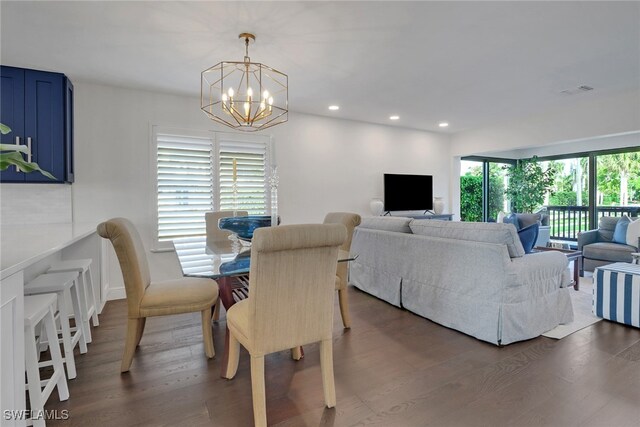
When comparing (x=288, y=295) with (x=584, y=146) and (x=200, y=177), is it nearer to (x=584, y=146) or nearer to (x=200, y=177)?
(x=200, y=177)

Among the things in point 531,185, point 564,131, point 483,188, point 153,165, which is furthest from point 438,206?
point 153,165

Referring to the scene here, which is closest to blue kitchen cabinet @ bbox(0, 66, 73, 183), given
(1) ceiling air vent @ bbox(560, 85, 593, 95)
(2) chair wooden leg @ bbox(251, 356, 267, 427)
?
(2) chair wooden leg @ bbox(251, 356, 267, 427)

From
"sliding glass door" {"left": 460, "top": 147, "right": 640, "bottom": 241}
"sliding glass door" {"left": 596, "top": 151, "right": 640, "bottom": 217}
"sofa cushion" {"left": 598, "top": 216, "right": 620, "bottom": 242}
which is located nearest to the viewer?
"sofa cushion" {"left": 598, "top": 216, "right": 620, "bottom": 242}

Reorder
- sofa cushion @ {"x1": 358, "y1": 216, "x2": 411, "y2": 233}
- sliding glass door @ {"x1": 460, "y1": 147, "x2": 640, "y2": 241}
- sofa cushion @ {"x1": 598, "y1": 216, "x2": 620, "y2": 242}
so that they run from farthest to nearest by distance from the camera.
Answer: sliding glass door @ {"x1": 460, "y1": 147, "x2": 640, "y2": 241}
sofa cushion @ {"x1": 598, "y1": 216, "x2": 620, "y2": 242}
sofa cushion @ {"x1": 358, "y1": 216, "x2": 411, "y2": 233}

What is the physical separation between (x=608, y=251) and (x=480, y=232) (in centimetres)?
321

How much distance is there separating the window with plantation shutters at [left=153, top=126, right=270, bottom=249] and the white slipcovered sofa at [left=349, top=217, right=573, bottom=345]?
2170mm

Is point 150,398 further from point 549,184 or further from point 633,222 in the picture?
point 549,184

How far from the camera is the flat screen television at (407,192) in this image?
5.86 metres

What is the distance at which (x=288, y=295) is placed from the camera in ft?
5.23

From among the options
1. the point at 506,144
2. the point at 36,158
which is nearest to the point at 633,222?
the point at 506,144

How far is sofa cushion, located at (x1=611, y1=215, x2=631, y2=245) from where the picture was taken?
4.53m

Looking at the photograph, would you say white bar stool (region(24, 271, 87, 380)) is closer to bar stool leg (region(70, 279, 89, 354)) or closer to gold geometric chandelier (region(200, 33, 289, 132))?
bar stool leg (region(70, 279, 89, 354))

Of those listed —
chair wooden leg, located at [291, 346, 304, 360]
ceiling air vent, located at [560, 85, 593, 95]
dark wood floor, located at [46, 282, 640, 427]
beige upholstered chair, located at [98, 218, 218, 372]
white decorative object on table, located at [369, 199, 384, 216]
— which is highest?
ceiling air vent, located at [560, 85, 593, 95]

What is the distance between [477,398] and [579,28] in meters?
2.96
